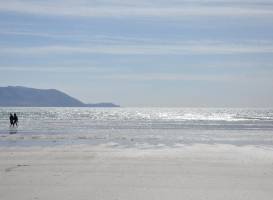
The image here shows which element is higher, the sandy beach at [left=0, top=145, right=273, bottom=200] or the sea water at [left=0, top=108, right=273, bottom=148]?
the sea water at [left=0, top=108, right=273, bottom=148]

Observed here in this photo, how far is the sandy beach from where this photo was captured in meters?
10.5

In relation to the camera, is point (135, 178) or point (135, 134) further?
point (135, 134)

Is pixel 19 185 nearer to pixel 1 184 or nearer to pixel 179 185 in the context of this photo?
pixel 1 184

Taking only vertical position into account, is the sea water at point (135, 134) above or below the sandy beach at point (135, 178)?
above

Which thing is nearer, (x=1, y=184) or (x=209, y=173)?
(x=1, y=184)

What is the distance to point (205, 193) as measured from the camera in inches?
419

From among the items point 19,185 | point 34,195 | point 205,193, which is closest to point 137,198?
point 205,193

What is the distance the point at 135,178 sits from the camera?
12.8 meters

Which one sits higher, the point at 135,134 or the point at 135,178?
the point at 135,134

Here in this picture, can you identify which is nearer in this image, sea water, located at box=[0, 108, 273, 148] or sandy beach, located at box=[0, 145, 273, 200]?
sandy beach, located at box=[0, 145, 273, 200]

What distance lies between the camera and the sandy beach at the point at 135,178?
1053 cm

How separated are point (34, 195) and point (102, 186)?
71.1 inches

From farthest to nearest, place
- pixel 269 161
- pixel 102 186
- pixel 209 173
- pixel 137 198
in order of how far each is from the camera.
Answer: pixel 269 161 < pixel 209 173 < pixel 102 186 < pixel 137 198

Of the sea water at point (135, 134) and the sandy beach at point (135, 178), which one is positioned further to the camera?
the sea water at point (135, 134)
